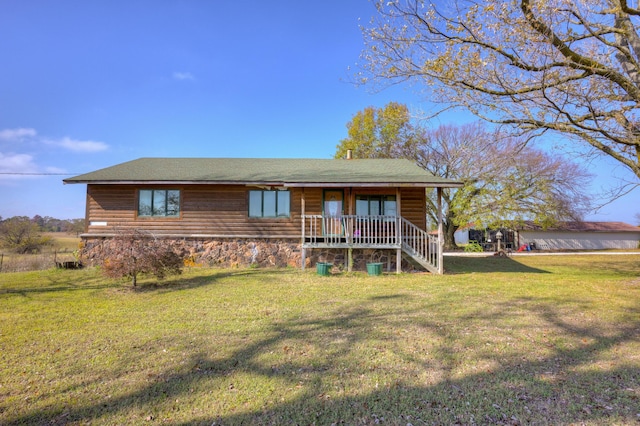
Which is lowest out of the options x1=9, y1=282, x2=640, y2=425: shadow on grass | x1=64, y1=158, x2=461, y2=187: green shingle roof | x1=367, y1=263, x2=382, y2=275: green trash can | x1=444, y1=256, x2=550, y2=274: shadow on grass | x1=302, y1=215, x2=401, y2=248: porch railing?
x1=9, y1=282, x2=640, y2=425: shadow on grass

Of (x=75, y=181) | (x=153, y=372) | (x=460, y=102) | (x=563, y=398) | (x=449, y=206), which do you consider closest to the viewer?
(x=563, y=398)

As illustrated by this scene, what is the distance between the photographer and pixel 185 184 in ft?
43.5

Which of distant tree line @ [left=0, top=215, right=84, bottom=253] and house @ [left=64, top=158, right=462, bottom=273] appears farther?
distant tree line @ [left=0, top=215, right=84, bottom=253]

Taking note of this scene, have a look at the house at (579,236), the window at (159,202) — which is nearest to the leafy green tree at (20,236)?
the window at (159,202)

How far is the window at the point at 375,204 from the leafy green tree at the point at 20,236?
2126 centimetres

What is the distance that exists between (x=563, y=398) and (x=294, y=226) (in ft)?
35.2

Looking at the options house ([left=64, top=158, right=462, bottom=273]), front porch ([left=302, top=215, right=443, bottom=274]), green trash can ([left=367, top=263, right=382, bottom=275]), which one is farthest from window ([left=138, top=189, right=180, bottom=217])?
green trash can ([left=367, top=263, right=382, bottom=275])

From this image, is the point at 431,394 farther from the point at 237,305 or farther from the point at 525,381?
the point at 237,305

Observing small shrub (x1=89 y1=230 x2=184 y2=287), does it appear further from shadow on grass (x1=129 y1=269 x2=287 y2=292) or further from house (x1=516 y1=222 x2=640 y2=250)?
house (x1=516 y1=222 x2=640 y2=250)

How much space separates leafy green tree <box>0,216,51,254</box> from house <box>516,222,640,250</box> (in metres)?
37.1

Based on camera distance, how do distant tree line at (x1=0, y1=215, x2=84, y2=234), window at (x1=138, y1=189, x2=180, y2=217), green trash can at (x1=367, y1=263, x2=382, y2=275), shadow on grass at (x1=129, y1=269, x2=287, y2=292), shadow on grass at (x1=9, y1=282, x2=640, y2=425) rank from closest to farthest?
shadow on grass at (x1=9, y1=282, x2=640, y2=425)
shadow on grass at (x1=129, y1=269, x2=287, y2=292)
green trash can at (x1=367, y1=263, x2=382, y2=275)
window at (x1=138, y1=189, x2=180, y2=217)
distant tree line at (x1=0, y1=215, x2=84, y2=234)

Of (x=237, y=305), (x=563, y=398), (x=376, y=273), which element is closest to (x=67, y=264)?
(x=237, y=305)

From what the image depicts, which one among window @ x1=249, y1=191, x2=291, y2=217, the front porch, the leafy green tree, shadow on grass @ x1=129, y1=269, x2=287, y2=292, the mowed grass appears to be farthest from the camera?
the leafy green tree

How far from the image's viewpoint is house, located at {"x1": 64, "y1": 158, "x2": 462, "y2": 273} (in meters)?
12.9
